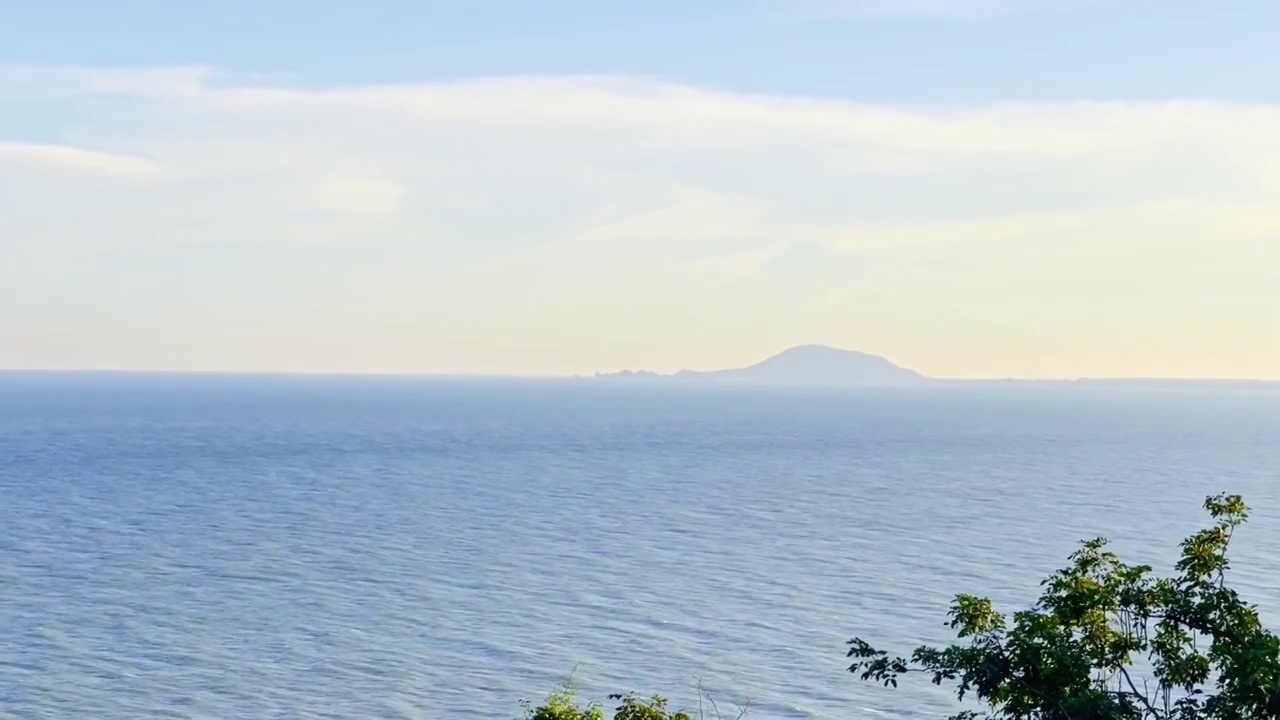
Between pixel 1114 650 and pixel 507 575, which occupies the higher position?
pixel 1114 650

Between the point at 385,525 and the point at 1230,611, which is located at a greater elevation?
the point at 1230,611

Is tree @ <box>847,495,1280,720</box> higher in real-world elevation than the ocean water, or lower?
higher

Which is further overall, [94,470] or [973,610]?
[94,470]

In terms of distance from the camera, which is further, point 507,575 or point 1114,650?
point 507,575

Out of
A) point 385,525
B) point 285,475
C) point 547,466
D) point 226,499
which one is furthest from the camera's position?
point 547,466

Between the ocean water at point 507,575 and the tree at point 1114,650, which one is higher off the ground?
the tree at point 1114,650

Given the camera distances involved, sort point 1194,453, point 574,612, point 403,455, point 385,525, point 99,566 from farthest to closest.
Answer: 1. point 1194,453
2. point 403,455
3. point 385,525
4. point 99,566
5. point 574,612

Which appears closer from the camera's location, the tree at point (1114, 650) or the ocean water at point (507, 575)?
the tree at point (1114, 650)

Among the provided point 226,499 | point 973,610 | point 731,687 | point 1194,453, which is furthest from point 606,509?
point 1194,453

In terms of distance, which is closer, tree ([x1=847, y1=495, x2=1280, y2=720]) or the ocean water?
tree ([x1=847, y1=495, x2=1280, y2=720])

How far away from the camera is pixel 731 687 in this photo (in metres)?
52.3

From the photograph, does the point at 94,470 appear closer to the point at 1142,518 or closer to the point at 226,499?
the point at 226,499

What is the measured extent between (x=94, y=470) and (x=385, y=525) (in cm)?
5912

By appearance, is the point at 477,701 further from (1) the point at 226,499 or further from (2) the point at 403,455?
(2) the point at 403,455
